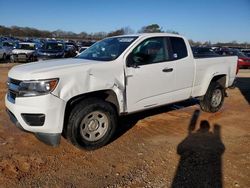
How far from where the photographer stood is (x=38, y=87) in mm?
4387

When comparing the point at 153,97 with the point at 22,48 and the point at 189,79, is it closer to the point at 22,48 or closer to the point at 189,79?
the point at 189,79

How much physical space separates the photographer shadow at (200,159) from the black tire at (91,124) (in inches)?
49.6

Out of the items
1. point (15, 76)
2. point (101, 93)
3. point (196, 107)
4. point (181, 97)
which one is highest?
point (15, 76)

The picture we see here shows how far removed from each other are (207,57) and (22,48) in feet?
66.5

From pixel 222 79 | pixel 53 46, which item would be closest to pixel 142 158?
pixel 222 79

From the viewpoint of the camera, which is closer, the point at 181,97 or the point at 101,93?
the point at 101,93

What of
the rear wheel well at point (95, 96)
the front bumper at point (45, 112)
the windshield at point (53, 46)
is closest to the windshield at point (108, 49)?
the rear wheel well at point (95, 96)

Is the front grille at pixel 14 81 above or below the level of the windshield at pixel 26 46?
above

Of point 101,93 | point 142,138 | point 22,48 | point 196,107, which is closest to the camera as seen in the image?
point 101,93

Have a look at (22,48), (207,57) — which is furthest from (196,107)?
(22,48)

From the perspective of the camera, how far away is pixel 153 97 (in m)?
5.73

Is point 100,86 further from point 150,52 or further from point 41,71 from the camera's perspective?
point 150,52

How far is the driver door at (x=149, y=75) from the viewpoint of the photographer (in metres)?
5.31

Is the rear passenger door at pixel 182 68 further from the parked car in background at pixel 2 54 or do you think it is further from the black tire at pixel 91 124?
the parked car in background at pixel 2 54
